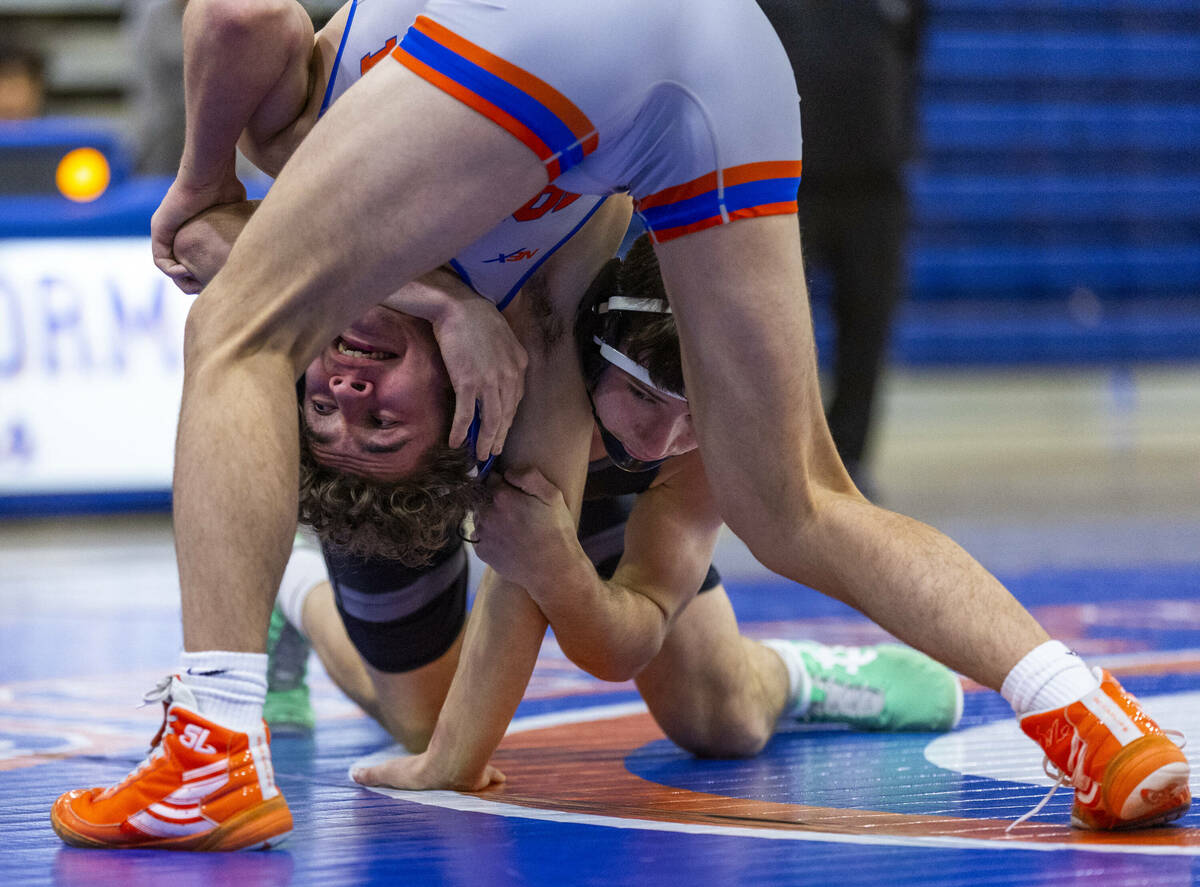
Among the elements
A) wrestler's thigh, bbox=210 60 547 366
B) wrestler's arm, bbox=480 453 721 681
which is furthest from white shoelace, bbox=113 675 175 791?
wrestler's arm, bbox=480 453 721 681

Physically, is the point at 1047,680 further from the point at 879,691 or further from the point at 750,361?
the point at 879,691

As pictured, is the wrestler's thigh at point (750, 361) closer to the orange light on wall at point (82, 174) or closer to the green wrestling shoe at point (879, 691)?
the green wrestling shoe at point (879, 691)

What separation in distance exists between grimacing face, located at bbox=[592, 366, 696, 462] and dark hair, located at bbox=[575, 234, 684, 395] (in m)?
0.03

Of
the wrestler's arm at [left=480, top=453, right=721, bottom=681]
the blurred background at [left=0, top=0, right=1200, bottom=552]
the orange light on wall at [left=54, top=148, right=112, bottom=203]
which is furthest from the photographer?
the blurred background at [left=0, top=0, right=1200, bottom=552]

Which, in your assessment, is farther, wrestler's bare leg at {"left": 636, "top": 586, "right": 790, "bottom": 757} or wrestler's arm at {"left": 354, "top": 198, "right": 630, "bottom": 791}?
wrestler's bare leg at {"left": 636, "top": 586, "right": 790, "bottom": 757}

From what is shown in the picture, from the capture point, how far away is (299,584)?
9.60ft

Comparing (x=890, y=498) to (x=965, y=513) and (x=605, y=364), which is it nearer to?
(x=965, y=513)

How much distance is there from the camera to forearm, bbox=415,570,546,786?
2.09m

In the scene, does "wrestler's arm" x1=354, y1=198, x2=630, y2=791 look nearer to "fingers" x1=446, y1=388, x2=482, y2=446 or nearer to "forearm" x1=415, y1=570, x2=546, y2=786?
"forearm" x1=415, y1=570, x2=546, y2=786

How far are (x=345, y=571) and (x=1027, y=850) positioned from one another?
1.27 m

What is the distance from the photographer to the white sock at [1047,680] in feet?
5.46

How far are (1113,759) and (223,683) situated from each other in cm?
90

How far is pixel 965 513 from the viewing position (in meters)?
5.65

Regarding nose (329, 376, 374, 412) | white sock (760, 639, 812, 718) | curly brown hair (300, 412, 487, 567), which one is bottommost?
white sock (760, 639, 812, 718)
